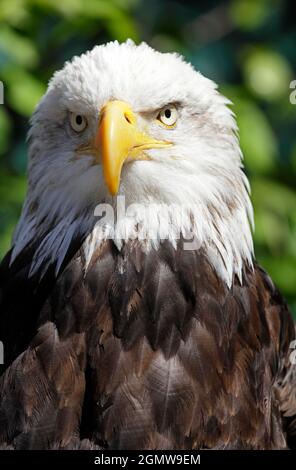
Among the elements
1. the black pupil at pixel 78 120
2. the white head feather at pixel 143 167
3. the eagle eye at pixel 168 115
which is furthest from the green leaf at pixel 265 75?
the black pupil at pixel 78 120

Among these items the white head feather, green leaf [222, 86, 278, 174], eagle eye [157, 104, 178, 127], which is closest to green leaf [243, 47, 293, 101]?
green leaf [222, 86, 278, 174]

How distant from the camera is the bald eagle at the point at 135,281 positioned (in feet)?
7.97

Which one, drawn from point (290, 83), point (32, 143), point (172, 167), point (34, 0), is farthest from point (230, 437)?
point (290, 83)

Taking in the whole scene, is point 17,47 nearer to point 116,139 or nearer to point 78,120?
point 78,120

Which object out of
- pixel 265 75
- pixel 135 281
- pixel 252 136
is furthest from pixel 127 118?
pixel 265 75

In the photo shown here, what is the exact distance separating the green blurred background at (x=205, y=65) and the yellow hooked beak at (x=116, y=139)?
45.3 inches

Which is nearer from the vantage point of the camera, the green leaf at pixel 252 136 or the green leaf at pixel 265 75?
the green leaf at pixel 252 136

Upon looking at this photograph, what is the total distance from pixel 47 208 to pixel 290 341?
29.9 inches

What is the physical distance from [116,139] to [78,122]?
0.22 m

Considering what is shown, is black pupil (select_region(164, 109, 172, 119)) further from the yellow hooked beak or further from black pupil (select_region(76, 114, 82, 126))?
black pupil (select_region(76, 114, 82, 126))

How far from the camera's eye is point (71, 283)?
2.52 meters

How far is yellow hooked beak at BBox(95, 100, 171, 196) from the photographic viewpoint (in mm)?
2324

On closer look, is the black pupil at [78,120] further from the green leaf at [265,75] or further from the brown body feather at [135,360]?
the green leaf at [265,75]

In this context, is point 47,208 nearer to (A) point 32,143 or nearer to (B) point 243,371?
(A) point 32,143
